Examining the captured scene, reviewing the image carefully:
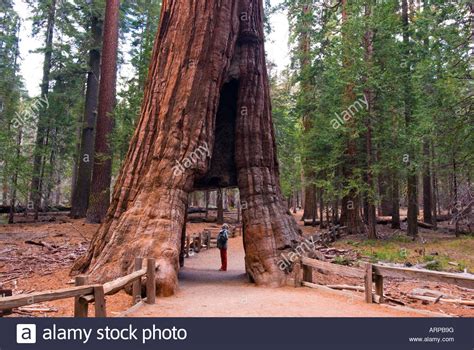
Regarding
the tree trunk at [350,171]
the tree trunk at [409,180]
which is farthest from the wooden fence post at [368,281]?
the tree trunk at [409,180]

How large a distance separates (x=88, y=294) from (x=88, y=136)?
19637 millimetres

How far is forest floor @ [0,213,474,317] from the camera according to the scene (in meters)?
7.44

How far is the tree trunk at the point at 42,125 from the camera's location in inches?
973

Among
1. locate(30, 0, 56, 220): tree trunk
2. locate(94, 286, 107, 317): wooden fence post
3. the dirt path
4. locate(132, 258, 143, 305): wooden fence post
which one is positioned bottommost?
the dirt path

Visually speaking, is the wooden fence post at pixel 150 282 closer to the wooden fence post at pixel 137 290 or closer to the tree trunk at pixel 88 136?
the wooden fence post at pixel 137 290

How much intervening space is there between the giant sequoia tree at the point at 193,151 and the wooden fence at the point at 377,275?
30.4 inches

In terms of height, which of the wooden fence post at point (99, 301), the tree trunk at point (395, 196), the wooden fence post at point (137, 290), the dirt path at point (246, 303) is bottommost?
the dirt path at point (246, 303)

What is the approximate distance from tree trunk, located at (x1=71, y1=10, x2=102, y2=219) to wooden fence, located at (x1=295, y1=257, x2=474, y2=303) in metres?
16.4

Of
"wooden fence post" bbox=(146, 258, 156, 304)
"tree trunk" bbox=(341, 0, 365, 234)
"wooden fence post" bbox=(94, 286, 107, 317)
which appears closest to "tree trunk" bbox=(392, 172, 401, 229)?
"tree trunk" bbox=(341, 0, 365, 234)

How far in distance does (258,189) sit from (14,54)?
2925 centimetres

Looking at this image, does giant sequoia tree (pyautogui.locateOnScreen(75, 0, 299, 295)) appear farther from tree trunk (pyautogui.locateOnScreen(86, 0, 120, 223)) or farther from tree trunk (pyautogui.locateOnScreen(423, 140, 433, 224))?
tree trunk (pyautogui.locateOnScreen(423, 140, 433, 224))

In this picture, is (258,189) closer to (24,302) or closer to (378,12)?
(24,302)

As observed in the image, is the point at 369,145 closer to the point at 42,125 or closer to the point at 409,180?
the point at 409,180

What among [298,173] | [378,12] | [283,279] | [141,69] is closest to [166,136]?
[283,279]
